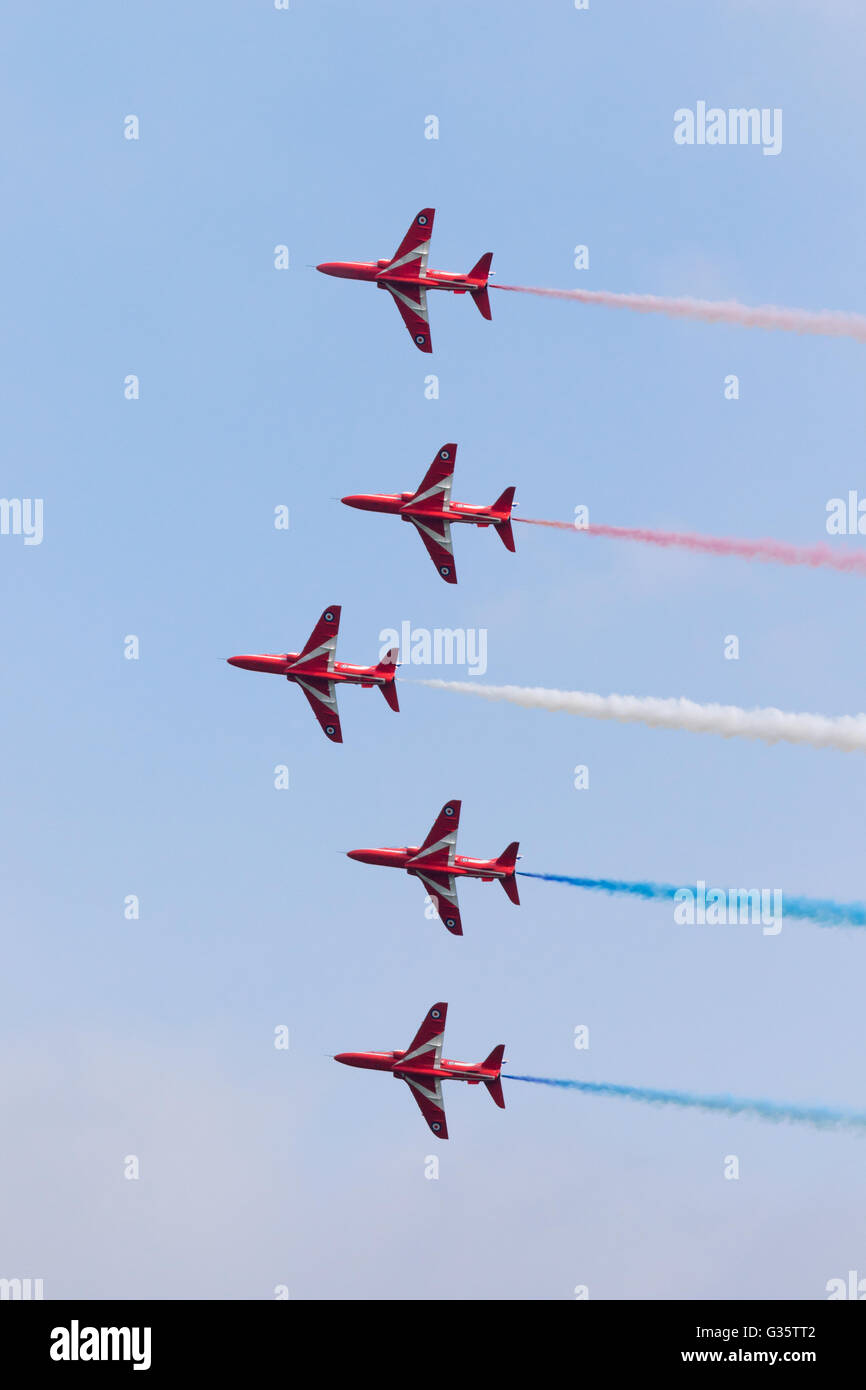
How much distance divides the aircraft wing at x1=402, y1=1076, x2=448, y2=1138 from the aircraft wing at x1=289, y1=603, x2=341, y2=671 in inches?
930

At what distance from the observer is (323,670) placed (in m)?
142

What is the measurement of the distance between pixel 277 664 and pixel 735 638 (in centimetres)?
2630

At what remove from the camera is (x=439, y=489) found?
142 m

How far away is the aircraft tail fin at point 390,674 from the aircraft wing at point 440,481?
8.83 metres

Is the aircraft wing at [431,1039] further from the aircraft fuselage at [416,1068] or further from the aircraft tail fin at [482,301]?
the aircraft tail fin at [482,301]

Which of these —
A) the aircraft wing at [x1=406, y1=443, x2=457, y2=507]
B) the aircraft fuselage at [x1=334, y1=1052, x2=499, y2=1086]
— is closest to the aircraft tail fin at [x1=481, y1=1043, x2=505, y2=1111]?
the aircraft fuselage at [x1=334, y1=1052, x2=499, y2=1086]

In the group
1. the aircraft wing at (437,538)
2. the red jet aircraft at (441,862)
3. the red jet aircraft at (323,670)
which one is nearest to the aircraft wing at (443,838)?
the red jet aircraft at (441,862)

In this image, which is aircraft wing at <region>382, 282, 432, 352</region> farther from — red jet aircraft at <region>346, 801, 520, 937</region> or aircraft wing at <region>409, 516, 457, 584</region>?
red jet aircraft at <region>346, 801, 520, 937</region>

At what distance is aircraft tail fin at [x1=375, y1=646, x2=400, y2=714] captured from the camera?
140125mm

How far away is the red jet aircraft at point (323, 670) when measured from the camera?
140875 mm

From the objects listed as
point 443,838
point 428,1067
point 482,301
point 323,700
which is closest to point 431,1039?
point 428,1067

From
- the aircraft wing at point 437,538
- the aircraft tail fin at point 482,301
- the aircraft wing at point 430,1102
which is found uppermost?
the aircraft tail fin at point 482,301
